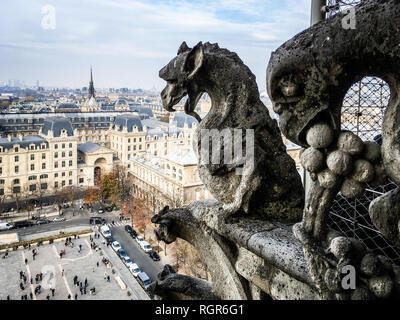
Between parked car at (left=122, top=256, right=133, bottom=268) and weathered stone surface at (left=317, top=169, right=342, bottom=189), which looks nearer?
weathered stone surface at (left=317, top=169, right=342, bottom=189)

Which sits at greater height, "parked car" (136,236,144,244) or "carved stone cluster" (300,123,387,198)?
"carved stone cluster" (300,123,387,198)

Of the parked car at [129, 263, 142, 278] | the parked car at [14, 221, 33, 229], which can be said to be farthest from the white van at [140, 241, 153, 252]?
the parked car at [14, 221, 33, 229]

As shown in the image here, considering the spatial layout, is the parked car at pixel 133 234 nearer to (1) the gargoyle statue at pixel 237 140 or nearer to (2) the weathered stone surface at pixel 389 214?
(1) the gargoyle statue at pixel 237 140

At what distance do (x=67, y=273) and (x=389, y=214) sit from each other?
27.0m

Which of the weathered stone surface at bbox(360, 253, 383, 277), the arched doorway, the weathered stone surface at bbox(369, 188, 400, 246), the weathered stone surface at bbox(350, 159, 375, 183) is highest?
the weathered stone surface at bbox(350, 159, 375, 183)

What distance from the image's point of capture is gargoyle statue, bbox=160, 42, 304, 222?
4.18m

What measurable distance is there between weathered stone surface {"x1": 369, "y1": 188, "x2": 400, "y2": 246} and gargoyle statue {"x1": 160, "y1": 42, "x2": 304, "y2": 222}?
66.5 inches

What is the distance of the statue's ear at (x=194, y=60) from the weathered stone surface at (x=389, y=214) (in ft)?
7.93

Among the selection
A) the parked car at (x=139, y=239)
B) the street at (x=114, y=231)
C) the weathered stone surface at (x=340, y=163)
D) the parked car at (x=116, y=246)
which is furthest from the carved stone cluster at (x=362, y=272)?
the parked car at (x=139, y=239)

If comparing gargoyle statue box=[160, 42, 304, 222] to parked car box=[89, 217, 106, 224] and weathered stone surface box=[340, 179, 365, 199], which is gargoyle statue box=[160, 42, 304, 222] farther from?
parked car box=[89, 217, 106, 224]

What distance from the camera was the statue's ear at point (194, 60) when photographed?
4.26 meters

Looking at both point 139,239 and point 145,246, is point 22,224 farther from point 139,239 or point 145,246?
point 145,246

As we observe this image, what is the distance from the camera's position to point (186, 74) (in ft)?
14.3

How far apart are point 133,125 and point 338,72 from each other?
59.2 m
